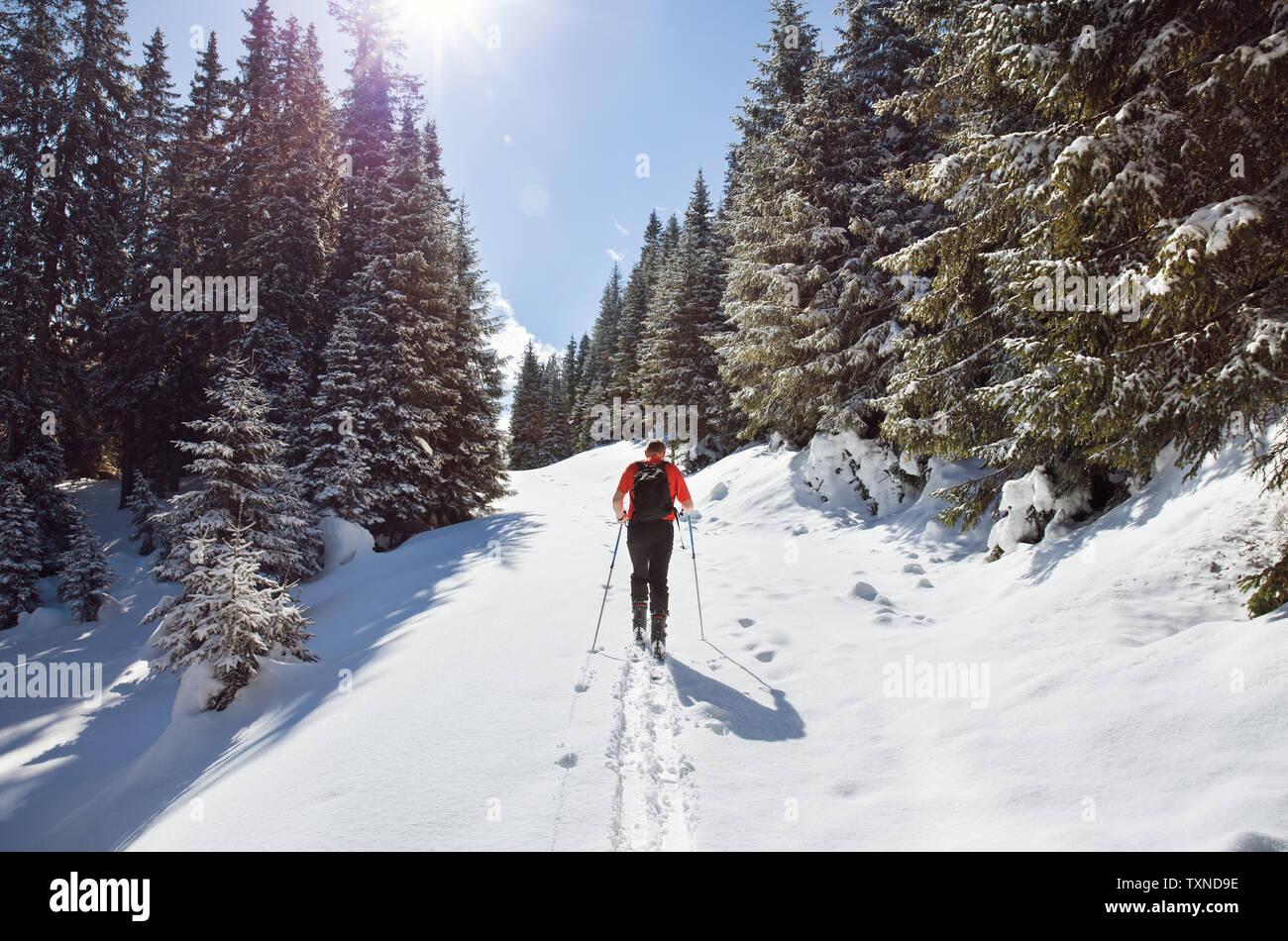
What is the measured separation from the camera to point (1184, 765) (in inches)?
131

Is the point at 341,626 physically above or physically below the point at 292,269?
below

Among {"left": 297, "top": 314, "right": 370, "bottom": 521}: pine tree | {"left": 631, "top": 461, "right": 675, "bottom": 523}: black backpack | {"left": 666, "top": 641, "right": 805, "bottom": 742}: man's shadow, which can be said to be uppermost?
{"left": 297, "top": 314, "right": 370, "bottom": 521}: pine tree

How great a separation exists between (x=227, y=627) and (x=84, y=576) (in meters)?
10.3

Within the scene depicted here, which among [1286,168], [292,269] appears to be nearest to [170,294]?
[292,269]

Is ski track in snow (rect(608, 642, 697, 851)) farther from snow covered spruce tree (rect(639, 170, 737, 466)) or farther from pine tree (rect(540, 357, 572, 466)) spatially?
pine tree (rect(540, 357, 572, 466))

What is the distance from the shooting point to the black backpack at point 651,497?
260 inches

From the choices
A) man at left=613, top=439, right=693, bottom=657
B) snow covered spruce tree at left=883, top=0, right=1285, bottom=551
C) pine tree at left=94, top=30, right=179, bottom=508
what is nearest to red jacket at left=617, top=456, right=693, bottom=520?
man at left=613, top=439, right=693, bottom=657

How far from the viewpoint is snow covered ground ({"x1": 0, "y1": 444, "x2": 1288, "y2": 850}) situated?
3.32 meters

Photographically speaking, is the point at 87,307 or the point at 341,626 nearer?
the point at 341,626

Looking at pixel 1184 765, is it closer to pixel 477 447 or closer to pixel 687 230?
pixel 477 447

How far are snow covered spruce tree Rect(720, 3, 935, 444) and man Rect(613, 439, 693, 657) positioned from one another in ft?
26.9

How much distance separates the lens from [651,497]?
6.61 meters

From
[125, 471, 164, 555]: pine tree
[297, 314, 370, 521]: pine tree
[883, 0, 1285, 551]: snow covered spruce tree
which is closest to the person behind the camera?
[883, 0, 1285, 551]: snow covered spruce tree
